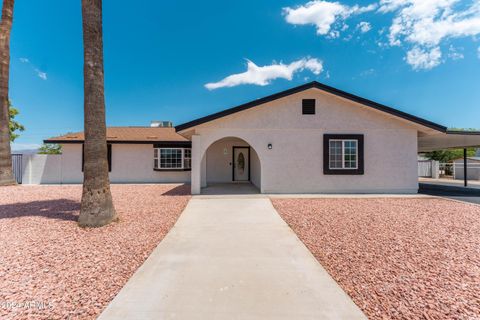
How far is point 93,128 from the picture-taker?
18.2 feet

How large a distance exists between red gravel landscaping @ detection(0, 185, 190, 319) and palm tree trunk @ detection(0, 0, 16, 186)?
8.07 metres

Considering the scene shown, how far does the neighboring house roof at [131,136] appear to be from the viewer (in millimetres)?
13414

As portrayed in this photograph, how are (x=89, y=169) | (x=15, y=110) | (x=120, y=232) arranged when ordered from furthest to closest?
(x=15, y=110) < (x=89, y=169) < (x=120, y=232)

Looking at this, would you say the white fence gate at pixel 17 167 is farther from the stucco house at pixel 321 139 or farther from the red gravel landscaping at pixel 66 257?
the stucco house at pixel 321 139

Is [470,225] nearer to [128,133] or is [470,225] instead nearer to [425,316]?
[425,316]

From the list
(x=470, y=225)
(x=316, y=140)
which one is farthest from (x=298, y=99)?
(x=470, y=225)

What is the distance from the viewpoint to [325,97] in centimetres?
995

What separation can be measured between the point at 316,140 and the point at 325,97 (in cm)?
201

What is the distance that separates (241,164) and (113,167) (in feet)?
26.8

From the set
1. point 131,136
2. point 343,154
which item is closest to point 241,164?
point 343,154

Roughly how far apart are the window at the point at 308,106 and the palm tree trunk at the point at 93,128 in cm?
790

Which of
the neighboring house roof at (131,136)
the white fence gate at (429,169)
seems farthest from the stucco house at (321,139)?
the white fence gate at (429,169)

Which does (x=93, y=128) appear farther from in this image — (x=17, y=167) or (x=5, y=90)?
(x=17, y=167)

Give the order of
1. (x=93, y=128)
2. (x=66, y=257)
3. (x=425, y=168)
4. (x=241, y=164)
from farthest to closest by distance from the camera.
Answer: (x=425, y=168), (x=241, y=164), (x=93, y=128), (x=66, y=257)
